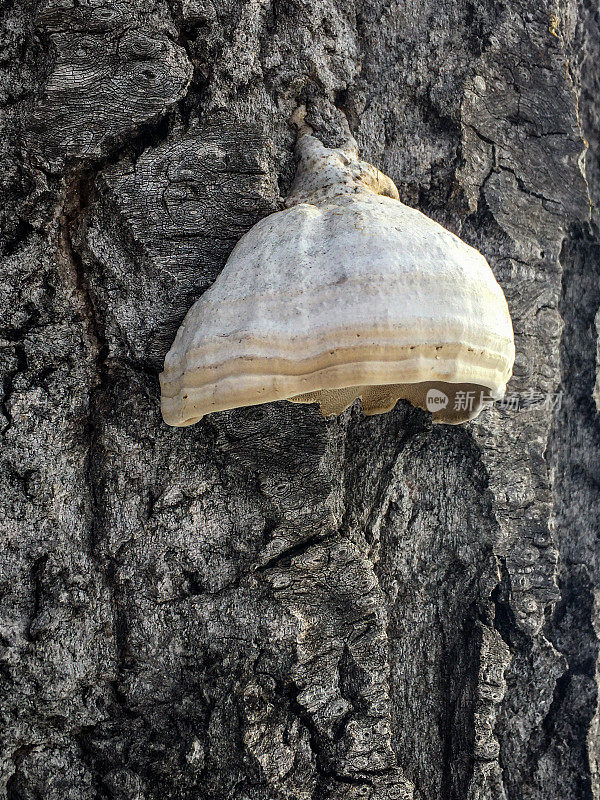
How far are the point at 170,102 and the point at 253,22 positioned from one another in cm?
49

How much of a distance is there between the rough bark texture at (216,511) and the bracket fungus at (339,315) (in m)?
0.43

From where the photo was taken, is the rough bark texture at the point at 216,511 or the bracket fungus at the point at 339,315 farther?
the rough bark texture at the point at 216,511

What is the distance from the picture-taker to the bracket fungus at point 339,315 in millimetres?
1816

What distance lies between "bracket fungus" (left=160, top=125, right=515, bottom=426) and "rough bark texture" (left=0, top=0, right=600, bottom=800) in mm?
425

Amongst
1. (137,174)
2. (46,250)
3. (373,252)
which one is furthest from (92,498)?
(373,252)

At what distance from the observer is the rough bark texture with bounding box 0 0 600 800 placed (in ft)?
7.61

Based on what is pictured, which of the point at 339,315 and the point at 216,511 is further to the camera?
the point at 216,511

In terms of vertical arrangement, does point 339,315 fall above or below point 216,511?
above

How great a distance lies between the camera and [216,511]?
2.46 meters

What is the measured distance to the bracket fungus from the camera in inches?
71.5

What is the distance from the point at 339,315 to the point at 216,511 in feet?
3.28

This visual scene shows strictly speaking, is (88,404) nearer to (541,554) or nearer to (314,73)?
(314,73)

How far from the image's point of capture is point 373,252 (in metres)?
1.90

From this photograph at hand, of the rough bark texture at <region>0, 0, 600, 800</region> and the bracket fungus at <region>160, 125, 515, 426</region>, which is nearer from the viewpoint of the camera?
the bracket fungus at <region>160, 125, 515, 426</region>
